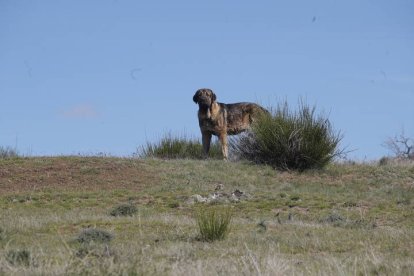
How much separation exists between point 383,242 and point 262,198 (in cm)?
751

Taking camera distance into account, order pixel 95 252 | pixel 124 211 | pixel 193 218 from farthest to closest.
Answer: pixel 124 211 → pixel 193 218 → pixel 95 252

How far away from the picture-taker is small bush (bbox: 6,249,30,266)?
7.17 m

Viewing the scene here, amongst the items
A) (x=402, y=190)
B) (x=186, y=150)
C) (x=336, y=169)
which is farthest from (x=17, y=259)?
(x=186, y=150)

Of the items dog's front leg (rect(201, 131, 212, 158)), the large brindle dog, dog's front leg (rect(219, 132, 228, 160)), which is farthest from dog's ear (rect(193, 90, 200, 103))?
dog's front leg (rect(219, 132, 228, 160))

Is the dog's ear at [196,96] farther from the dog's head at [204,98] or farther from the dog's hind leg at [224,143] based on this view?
the dog's hind leg at [224,143]

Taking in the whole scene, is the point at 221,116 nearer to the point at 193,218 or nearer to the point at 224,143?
the point at 224,143

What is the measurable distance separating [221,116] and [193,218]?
10788mm

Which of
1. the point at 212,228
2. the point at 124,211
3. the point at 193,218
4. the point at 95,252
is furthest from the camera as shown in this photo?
the point at 124,211

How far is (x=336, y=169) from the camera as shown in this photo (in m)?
23.8

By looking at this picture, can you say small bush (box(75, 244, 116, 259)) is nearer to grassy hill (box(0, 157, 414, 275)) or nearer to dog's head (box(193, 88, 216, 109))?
grassy hill (box(0, 157, 414, 275))

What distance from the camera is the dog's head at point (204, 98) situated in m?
24.1

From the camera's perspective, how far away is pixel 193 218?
46.5ft

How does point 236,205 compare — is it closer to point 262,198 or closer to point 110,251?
point 262,198

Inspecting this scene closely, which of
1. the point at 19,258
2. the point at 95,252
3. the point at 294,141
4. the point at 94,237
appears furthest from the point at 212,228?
the point at 294,141
